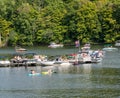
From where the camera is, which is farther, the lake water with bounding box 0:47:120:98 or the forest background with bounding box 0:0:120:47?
the forest background with bounding box 0:0:120:47

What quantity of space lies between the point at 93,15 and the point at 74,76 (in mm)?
86462

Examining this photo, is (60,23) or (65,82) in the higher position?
(60,23)

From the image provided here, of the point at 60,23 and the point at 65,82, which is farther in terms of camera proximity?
the point at 60,23

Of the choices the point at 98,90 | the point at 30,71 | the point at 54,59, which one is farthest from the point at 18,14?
the point at 98,90

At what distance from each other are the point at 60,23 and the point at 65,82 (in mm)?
Answer: 96580

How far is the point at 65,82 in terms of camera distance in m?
75.4

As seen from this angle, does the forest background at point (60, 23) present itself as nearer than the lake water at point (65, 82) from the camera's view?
No

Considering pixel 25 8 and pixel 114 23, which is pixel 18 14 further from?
pixel 114 23

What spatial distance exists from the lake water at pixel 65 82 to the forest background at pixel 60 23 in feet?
222

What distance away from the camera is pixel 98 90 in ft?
222

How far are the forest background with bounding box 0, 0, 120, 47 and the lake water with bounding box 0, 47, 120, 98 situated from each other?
222ft

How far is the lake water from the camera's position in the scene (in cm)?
6594

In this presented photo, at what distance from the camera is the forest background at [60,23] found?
165 metres

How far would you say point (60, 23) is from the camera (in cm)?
17125
